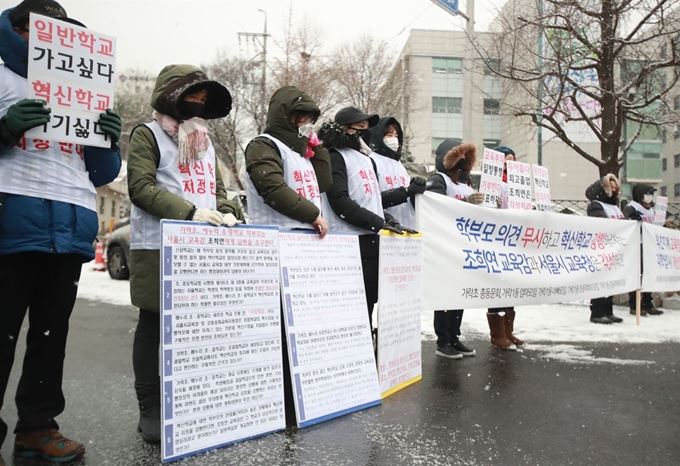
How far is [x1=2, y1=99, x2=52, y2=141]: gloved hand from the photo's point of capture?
2.21 m

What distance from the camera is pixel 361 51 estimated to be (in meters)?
21.9

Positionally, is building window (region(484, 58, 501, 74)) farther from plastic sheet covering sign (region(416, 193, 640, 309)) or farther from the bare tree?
plastic sheet covering sign (region(416, 193, 640, 309))

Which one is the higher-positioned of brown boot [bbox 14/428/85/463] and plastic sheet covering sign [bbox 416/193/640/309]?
plastic sheet covering sign [bbox 416/193/640/309]

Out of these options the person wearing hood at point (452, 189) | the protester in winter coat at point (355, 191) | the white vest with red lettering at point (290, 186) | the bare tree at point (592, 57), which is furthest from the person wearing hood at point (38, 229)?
the bare tree at point (592, 57)

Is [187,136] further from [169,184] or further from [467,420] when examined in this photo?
[467,420]

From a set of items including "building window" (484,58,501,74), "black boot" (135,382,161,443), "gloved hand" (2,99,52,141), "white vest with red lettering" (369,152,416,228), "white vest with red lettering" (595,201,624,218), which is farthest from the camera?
"building window" (484,58,501,74)

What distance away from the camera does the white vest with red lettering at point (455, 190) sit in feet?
16.8

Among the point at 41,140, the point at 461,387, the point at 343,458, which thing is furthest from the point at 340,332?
the point at 41,140

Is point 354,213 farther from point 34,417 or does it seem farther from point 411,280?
point 34,417

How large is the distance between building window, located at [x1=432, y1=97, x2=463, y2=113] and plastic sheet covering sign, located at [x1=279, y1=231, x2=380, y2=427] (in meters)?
36.6

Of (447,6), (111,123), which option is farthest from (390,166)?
(447,6)

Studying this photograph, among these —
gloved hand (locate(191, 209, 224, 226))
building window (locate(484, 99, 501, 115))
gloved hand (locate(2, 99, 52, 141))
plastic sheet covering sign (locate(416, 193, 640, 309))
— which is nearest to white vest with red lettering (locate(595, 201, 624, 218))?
plastic sheet covering sign (locate(416, 193, 640, 309))

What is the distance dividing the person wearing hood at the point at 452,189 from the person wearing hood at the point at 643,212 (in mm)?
4350

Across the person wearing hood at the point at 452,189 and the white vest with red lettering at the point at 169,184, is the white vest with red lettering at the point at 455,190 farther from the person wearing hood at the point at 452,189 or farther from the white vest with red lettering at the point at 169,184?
the white vest with red lettering at the point at 169,184
